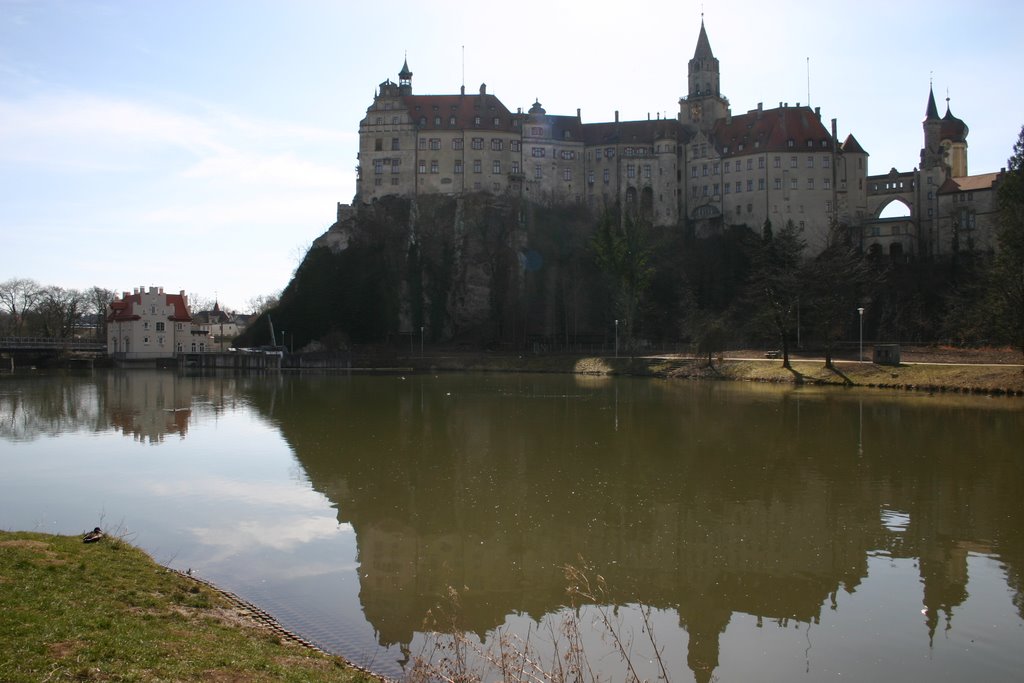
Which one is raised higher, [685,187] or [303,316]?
[685,187]

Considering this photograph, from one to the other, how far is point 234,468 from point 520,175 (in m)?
72.4

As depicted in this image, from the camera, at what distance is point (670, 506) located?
18172 millimetres

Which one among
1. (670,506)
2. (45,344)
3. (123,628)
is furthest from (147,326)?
(123,628)

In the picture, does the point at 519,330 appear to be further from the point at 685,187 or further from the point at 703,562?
the point at 703,562

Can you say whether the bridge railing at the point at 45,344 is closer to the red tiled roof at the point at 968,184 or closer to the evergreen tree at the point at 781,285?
the evergreen tree at the point at 781,285

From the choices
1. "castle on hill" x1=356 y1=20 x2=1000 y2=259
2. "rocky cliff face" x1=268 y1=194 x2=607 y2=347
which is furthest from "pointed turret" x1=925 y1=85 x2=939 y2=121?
"rocky cliff face" x1=268 y1=194 x2=607 y2=347

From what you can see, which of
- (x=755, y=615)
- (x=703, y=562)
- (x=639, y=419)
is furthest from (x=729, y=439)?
(x=755, y=615)

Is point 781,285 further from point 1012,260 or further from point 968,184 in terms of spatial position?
point 968,184

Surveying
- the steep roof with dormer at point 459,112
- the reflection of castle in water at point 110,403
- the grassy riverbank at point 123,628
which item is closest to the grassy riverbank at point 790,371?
the reflection of castle in water at point 110,403

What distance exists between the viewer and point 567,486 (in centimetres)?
2048

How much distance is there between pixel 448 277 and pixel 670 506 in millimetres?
70476

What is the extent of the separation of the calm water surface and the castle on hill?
2204 inches

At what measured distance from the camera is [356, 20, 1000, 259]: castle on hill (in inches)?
3381

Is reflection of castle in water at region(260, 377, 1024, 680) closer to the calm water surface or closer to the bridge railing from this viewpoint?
the calm water surface
